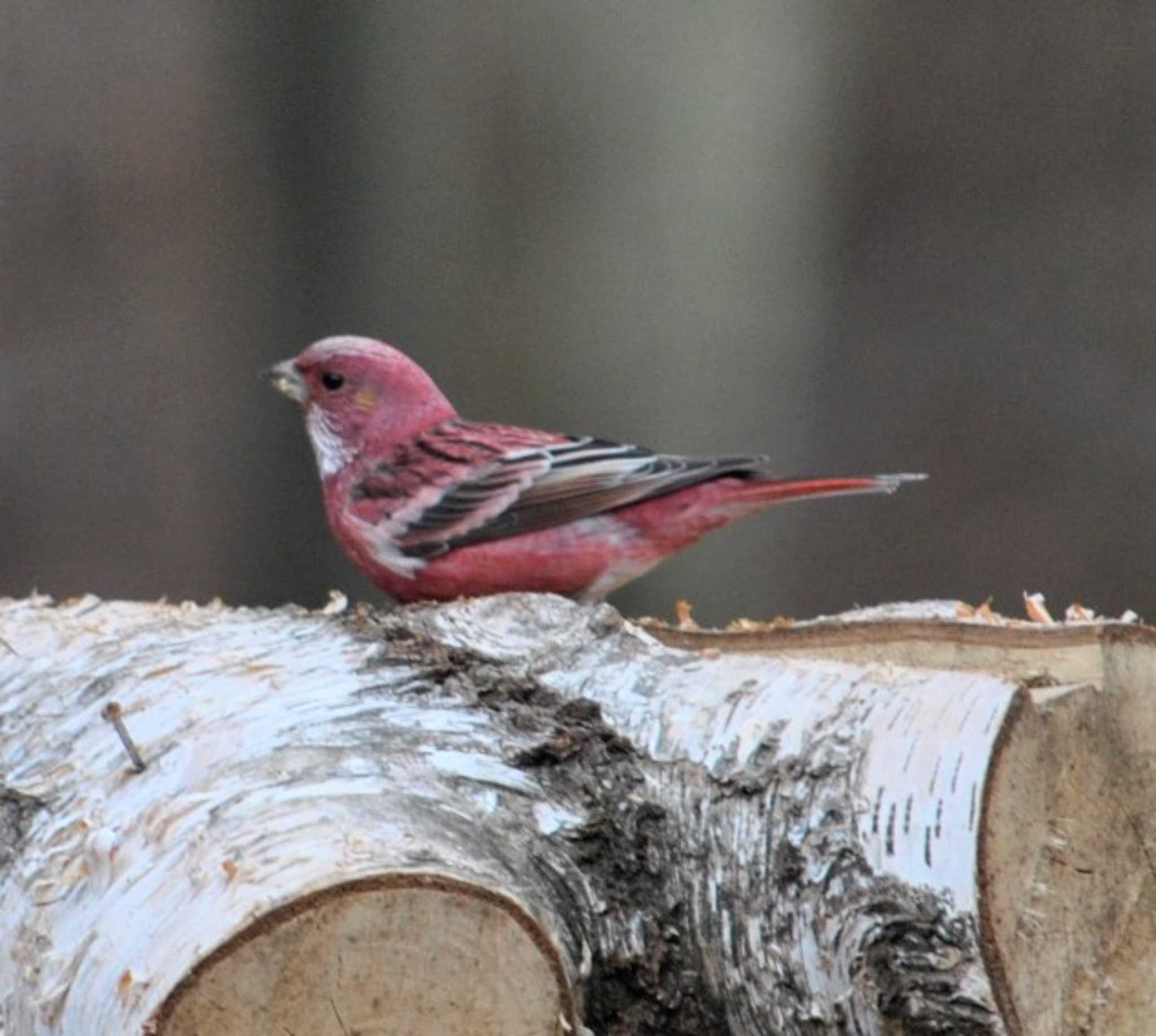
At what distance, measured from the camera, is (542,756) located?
10.7 feet

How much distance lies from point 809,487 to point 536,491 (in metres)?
0.55

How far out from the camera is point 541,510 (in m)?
4.61

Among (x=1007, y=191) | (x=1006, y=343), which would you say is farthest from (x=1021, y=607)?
(x=1007, y=191)

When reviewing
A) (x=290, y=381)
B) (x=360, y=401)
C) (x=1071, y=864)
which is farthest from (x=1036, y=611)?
(x=290, y=381)

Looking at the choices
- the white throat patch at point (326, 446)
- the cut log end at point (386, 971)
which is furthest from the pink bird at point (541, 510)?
the cut log end at point (386, 971)

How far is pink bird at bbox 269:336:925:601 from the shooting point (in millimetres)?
4594

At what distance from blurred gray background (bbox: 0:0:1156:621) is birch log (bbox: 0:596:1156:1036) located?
4451mm

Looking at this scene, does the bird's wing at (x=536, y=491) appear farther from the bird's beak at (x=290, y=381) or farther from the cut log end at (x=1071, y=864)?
the cut log end at (x=1071, y=864)

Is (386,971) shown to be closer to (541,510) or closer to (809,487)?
(541,510)

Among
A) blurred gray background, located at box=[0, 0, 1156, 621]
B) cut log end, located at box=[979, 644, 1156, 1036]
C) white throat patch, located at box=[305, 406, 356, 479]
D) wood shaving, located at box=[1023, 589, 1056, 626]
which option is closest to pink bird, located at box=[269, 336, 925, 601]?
white throat patch, located at box=[305, 406, 356, 479]

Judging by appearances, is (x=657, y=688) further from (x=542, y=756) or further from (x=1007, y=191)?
(x=1007, y=191)

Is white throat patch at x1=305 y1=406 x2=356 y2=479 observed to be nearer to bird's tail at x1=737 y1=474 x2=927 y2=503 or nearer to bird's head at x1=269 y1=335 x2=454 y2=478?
bird's head at x1=269 y1=335 x2=454 y2=478

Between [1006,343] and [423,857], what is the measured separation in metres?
6.33

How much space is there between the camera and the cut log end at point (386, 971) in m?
2.68
